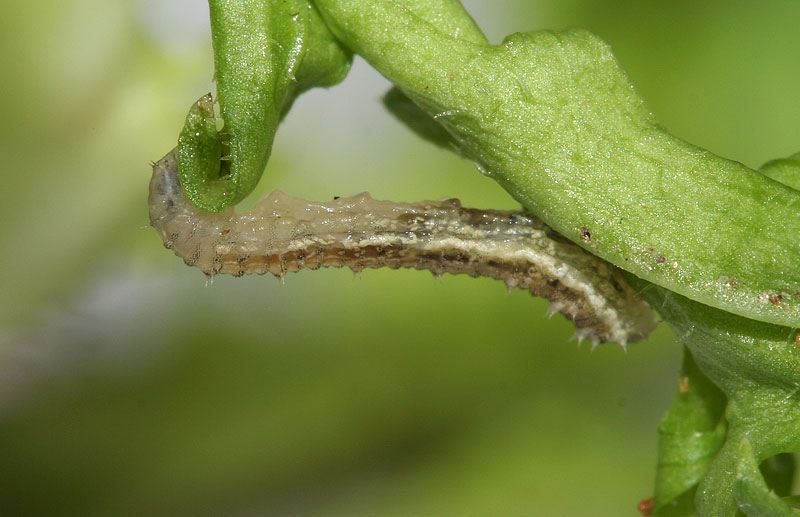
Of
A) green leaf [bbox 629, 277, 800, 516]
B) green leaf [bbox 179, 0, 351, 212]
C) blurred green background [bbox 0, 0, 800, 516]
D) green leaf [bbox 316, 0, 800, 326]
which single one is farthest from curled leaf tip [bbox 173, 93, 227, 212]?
blurred green background [bbox 0, 0, 800, 516]

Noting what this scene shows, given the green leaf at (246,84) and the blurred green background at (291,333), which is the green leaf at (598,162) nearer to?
the green leaf at (246,84)

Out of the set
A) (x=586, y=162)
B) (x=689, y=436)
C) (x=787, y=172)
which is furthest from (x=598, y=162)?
(x=689, y=436)

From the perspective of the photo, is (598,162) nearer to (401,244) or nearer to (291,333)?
(401,244)

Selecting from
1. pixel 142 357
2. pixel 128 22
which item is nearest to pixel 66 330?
pixel 142 357

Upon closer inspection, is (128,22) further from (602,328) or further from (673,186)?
(673,186)

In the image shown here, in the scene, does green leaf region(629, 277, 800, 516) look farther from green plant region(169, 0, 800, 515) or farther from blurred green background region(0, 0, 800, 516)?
blurred green background region(0, 0, 800, 516)

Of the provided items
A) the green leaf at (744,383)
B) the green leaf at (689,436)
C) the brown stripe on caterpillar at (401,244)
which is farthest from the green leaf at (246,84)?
the green leaf at (689,436)
